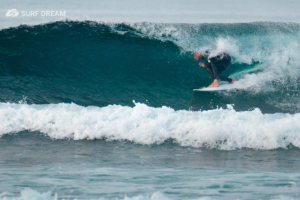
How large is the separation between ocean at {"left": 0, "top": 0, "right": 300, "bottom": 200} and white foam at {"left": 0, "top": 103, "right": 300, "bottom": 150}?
0.02 metres

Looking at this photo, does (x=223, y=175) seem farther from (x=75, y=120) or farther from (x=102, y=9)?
(x=102, y=9)

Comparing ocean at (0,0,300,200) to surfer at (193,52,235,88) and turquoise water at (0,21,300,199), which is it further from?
surfer at (193,52,235,88)

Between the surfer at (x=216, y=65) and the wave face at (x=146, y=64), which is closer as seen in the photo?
the wave face at (x=146, y=64)

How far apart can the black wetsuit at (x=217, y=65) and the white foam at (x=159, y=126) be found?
229cm

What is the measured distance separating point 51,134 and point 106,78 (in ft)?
11.2

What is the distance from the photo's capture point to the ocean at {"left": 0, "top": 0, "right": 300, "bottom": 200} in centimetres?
326

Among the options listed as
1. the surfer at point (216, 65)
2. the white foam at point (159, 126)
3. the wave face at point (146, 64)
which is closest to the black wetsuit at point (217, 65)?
the surfer at point (216, 65)

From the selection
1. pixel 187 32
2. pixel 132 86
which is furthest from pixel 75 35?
pixel 187 32

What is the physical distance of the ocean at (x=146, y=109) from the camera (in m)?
3.26

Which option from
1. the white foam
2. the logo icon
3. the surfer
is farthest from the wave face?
the white foam

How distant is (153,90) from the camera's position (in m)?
8.02

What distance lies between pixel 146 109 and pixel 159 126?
Result: 559mm

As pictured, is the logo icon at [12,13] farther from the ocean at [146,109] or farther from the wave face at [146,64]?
the wave face at [146,64]

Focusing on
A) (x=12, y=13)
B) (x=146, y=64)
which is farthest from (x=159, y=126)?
(x=12, y=13)
